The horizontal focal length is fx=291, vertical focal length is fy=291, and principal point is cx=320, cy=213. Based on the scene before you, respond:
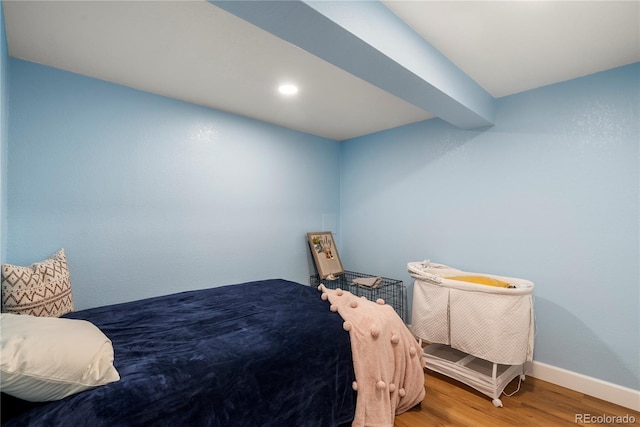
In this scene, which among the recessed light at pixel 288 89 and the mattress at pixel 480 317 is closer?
the mattress at pixel 480 317

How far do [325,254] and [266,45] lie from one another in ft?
8.05

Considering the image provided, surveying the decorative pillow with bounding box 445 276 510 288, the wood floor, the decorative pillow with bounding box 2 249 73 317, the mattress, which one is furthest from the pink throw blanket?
the decorative pillow with bounding box 2 249 73 317

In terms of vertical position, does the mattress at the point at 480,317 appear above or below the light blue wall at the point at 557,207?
below

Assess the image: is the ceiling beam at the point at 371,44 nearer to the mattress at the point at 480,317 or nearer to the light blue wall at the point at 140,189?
the mattress at the point at 480,317

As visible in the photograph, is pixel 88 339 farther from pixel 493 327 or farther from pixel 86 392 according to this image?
pixel 493 327

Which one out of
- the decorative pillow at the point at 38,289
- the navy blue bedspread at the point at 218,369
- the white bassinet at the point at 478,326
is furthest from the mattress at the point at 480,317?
the decorative pillow at the point at 38,289

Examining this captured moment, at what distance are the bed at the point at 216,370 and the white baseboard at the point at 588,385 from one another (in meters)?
1.71

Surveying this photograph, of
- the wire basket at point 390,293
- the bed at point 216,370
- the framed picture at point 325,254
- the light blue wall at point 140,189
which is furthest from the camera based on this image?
the framed picture at point 325,254

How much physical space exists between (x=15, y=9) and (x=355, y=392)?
107 inches

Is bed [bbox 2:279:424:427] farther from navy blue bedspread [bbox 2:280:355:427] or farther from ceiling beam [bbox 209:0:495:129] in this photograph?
ceiling beam [bbox 209:0:495:129]

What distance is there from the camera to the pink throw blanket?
169 centimetres

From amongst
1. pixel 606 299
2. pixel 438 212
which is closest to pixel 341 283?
pixel 438 212

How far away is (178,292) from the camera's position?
257 centimetres

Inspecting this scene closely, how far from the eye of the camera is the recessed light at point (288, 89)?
233 centimetres
